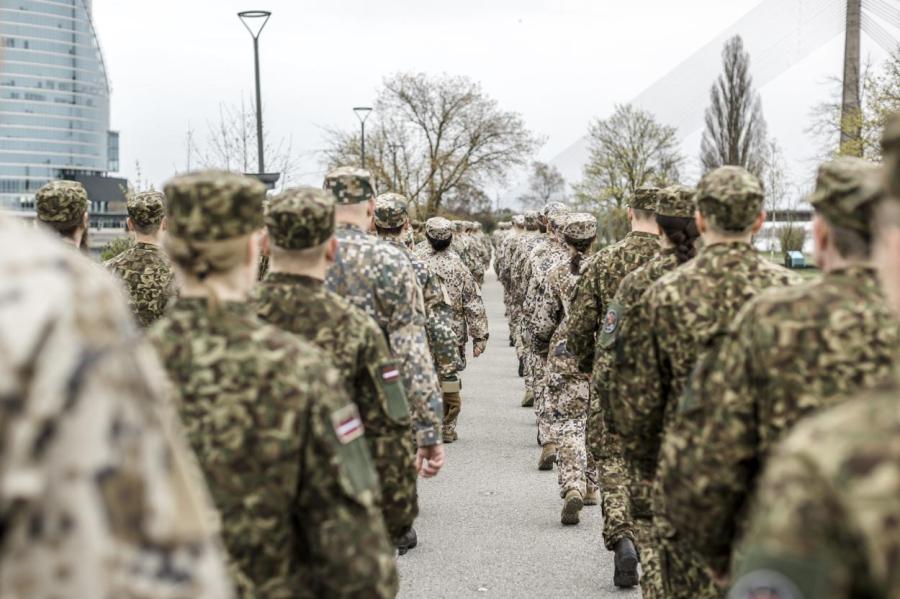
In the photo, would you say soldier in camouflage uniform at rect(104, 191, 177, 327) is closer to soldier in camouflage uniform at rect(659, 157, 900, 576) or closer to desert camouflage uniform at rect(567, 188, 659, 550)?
desert camouflage uniform at rect(567, 188, 659, 550)

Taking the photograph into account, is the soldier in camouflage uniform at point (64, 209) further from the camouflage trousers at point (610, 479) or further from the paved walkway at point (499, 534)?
the camouflage trousers at point (610, 479)

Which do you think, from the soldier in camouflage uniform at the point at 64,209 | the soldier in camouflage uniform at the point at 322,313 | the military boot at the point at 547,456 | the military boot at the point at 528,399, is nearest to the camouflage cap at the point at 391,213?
the soldier in camouflage uniform at the point at 64,209

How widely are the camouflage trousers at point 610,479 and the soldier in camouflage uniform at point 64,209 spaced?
3.21 meters

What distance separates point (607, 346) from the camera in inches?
245

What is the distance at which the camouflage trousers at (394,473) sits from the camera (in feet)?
14.8

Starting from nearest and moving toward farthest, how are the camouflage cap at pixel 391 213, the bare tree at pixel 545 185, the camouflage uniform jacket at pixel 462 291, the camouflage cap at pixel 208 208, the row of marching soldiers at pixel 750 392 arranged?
1. the row of marching soldiers at pixel 750 392
2. the camouflage cap at pixel 208 208
3. the camouflage cap at pixel 391 213
4. the camouflage uniform jacket at pixel 462 291
5. the bare tree at pixel 545 185

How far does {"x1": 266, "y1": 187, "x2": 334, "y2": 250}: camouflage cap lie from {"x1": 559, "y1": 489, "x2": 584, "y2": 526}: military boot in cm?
499

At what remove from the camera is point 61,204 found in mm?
6961

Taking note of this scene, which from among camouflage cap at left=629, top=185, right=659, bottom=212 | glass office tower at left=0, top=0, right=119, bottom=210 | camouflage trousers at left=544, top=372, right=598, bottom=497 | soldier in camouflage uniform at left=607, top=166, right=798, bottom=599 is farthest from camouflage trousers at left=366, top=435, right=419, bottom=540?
glass office tower at left=0, top=0, right=119, bottom=210

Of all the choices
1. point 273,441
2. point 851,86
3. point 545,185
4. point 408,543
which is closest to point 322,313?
point 273,441

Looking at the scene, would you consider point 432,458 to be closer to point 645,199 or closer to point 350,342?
point 350,342

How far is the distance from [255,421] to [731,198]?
250cm

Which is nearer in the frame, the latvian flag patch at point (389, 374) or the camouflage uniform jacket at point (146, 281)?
the latvian flag patch at point (389, 374)

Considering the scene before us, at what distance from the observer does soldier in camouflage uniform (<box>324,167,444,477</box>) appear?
5.56 metres
